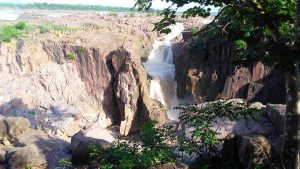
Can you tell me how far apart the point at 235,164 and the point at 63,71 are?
25.5 m

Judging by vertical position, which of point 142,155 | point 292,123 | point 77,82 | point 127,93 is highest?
point 292,123

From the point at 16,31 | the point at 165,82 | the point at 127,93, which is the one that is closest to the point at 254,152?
the point at 127,93

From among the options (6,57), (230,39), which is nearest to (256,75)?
(230,39)

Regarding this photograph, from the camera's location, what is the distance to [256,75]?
28094mm

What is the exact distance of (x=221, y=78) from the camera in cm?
3038

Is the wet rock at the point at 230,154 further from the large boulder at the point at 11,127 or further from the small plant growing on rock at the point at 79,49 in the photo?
the small plant growing on rock at the point at 79,49

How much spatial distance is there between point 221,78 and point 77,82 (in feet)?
44.1

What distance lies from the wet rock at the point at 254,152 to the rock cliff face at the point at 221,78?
60.9ft

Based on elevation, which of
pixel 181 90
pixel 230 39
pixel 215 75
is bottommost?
pixel 181 90

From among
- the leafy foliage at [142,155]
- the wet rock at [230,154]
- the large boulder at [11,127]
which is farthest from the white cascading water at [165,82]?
the leafy foliage at [142,155]

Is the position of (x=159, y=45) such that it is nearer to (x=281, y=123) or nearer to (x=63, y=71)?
(x=63, y=71)

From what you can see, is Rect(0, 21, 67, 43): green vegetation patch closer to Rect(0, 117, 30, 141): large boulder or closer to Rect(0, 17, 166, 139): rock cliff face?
Rect(0, 17, 166, 139): rock cliff face

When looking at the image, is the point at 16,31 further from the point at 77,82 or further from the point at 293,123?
the point at 293,123

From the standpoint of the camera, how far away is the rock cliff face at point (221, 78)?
90.9ft
